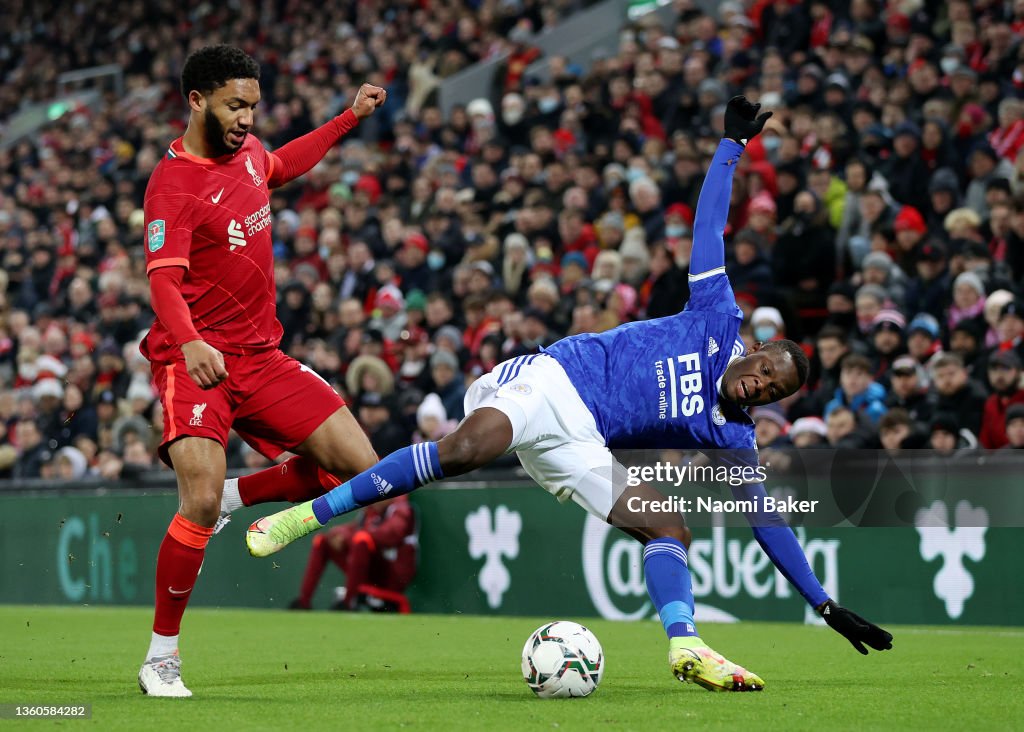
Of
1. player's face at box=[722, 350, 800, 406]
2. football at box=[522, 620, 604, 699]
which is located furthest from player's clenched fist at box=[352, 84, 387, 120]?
football at box=[522, 620, 604, 699]

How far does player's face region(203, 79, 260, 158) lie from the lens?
6625 mm

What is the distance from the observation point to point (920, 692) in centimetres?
636

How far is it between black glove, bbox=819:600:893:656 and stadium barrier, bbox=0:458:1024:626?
357 centimetres

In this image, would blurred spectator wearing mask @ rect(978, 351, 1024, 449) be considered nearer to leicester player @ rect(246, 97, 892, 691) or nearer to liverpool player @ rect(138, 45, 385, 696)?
leicester player @ rect(246, 97, 892, 691)

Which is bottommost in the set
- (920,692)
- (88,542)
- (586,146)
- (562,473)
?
(88,542)

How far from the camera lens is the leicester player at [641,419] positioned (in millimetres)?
6324

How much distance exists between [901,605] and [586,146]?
8063mm

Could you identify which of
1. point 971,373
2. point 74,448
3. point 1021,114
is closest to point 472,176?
point 74,448

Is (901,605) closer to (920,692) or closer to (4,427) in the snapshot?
(920,692)

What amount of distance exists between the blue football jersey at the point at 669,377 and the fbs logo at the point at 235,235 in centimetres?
152

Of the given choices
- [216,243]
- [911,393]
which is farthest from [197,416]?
[911,393]

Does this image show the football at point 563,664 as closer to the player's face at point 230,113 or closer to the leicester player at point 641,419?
the leicester player at point 641,419

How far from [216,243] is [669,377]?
6.94 ft

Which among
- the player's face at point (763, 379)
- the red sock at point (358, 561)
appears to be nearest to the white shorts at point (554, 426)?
the player's face at point (763, 379)
